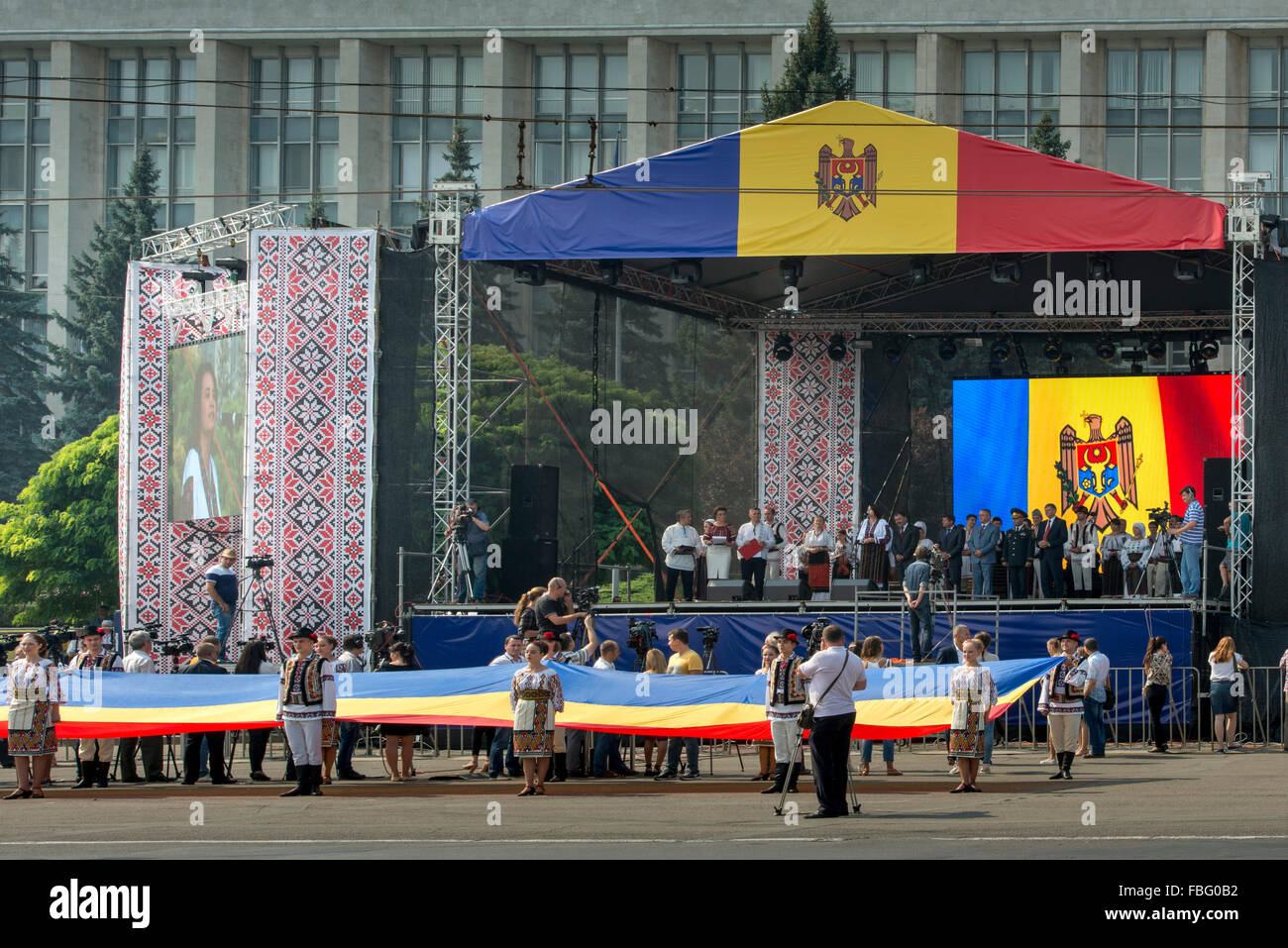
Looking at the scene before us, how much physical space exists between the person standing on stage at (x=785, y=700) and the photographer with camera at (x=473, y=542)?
972 cm

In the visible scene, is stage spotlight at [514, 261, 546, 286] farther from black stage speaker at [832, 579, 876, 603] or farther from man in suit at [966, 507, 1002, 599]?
man in suit at [966, 507, 1002, 599]

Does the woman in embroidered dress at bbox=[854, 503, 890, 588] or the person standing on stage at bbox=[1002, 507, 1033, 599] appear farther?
the woman in embroidered dress at bbox=[854, 503, 890, 588]

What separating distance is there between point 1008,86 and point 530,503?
137ft

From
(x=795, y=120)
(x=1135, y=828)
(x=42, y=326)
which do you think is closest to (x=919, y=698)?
(x=1135, y=828)

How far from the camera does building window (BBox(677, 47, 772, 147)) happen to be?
210ft

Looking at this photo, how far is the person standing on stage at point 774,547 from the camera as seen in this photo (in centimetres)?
2761

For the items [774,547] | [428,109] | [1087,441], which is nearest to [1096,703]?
[774,547]

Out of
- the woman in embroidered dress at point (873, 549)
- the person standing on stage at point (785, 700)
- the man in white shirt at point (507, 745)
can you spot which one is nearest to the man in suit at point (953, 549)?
the woman in embroidered dress at point (873, 549)

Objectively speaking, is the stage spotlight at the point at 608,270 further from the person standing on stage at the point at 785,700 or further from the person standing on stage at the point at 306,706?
the person standing on stage at the point at 785,700

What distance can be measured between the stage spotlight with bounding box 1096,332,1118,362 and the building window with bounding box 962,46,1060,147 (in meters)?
34.3

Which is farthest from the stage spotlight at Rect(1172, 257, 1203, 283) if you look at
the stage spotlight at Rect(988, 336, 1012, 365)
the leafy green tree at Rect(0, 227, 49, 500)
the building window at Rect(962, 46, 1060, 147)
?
the leafy green tree at Rect(0, 227, 49, 500)

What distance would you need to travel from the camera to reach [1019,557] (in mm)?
26234

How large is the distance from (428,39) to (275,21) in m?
5.57

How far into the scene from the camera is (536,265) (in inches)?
1025
